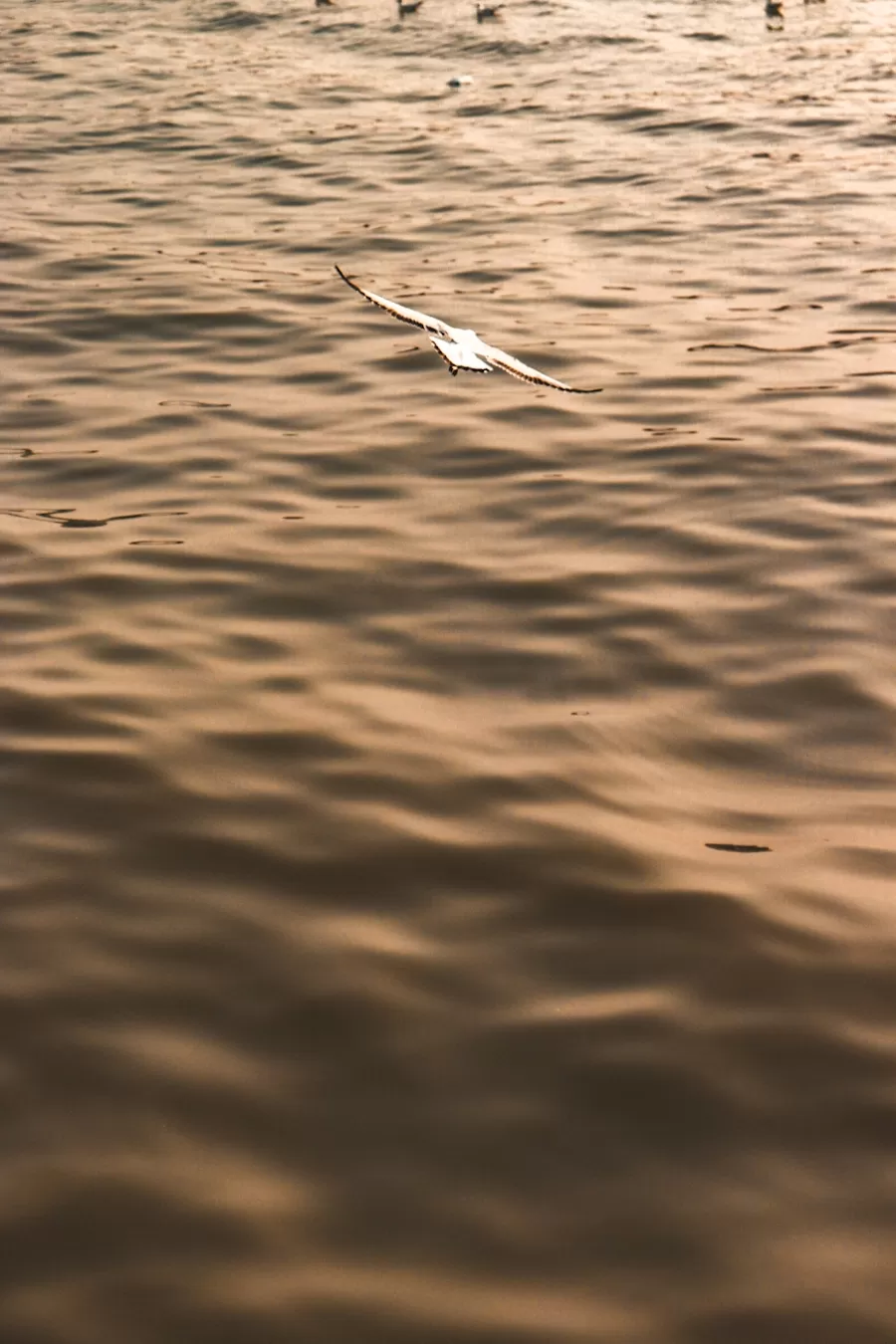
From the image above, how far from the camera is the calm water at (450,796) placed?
8.80ft

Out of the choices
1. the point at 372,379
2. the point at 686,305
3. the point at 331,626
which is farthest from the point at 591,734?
the point at 686,305

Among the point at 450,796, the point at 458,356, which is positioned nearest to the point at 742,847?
the point at 450,796

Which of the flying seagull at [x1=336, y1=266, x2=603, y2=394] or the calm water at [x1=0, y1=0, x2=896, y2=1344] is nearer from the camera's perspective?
the calm water at [x1=0, y1=0, x2=896, y2=1344]

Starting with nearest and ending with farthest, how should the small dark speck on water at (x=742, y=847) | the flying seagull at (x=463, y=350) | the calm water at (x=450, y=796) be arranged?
the calm water at (x=450, y=796) → the small dark speck on water at (x=742, y=847) → the flying seagull at (x=463, y=350)

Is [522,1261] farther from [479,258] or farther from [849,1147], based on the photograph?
[479,258]

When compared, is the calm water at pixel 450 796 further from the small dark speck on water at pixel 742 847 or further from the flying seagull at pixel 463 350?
the flying seagull at pixel 463 350

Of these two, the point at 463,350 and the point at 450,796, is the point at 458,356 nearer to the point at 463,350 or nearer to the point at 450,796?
the point at 463,350

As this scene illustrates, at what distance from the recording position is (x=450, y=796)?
401 cm

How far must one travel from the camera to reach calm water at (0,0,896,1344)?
268 centimetres

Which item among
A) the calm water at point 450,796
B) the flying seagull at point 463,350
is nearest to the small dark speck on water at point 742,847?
the calm water at point 450,796

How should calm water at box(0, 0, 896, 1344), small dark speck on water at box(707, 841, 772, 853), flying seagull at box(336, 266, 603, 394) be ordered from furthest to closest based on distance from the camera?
1. flying seagull at box(336, 266, 603, 394)
2. small dark speck on water at box(707, 841, 772, 853)
3. calm water at box(0, 0, 896, 1344)

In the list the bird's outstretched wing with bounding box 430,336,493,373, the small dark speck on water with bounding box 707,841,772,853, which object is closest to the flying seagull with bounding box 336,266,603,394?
the bird's outstretched wing with bounding box 430,336,493,373

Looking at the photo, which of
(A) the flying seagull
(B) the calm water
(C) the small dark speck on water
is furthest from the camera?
(A) the flying seagull

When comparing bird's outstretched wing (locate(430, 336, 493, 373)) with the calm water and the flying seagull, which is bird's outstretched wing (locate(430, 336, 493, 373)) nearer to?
the flying seagull
